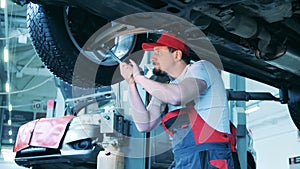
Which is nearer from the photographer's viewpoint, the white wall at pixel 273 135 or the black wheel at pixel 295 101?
the black wheel at pixel 295 101

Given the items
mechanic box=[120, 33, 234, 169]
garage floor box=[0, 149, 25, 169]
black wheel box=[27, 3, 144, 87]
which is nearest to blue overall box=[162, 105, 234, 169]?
mechanic box=[120, 33, 234, 169]

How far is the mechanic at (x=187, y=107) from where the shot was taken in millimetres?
1592

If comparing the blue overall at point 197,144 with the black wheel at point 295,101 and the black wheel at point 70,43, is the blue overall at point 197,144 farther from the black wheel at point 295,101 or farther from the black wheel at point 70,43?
the black wheel at point 295,101

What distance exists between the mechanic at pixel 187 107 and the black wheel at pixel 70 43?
34cm

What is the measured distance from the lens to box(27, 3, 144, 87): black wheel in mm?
1977

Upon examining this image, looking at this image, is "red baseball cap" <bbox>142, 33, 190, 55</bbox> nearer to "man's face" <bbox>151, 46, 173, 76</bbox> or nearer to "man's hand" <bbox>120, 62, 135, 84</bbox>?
"man's face" <bbox>151, 46, 173, 76</bbox>

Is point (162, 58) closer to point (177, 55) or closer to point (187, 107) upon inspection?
point (177, 55)

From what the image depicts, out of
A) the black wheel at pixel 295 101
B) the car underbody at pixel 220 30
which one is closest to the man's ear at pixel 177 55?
the car underbody at pixel 220 30

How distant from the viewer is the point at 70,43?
2051 millimetres

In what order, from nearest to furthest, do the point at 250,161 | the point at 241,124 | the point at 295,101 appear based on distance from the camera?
1. the point at 295,101
2. the point at 241,124
3. the point at 250,161

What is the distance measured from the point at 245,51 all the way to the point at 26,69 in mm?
7627

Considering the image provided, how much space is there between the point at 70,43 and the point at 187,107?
70 cm

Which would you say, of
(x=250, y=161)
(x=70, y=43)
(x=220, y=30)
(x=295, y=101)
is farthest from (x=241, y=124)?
(x=70, y=43)

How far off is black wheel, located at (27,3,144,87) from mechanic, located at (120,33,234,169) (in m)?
0.34
